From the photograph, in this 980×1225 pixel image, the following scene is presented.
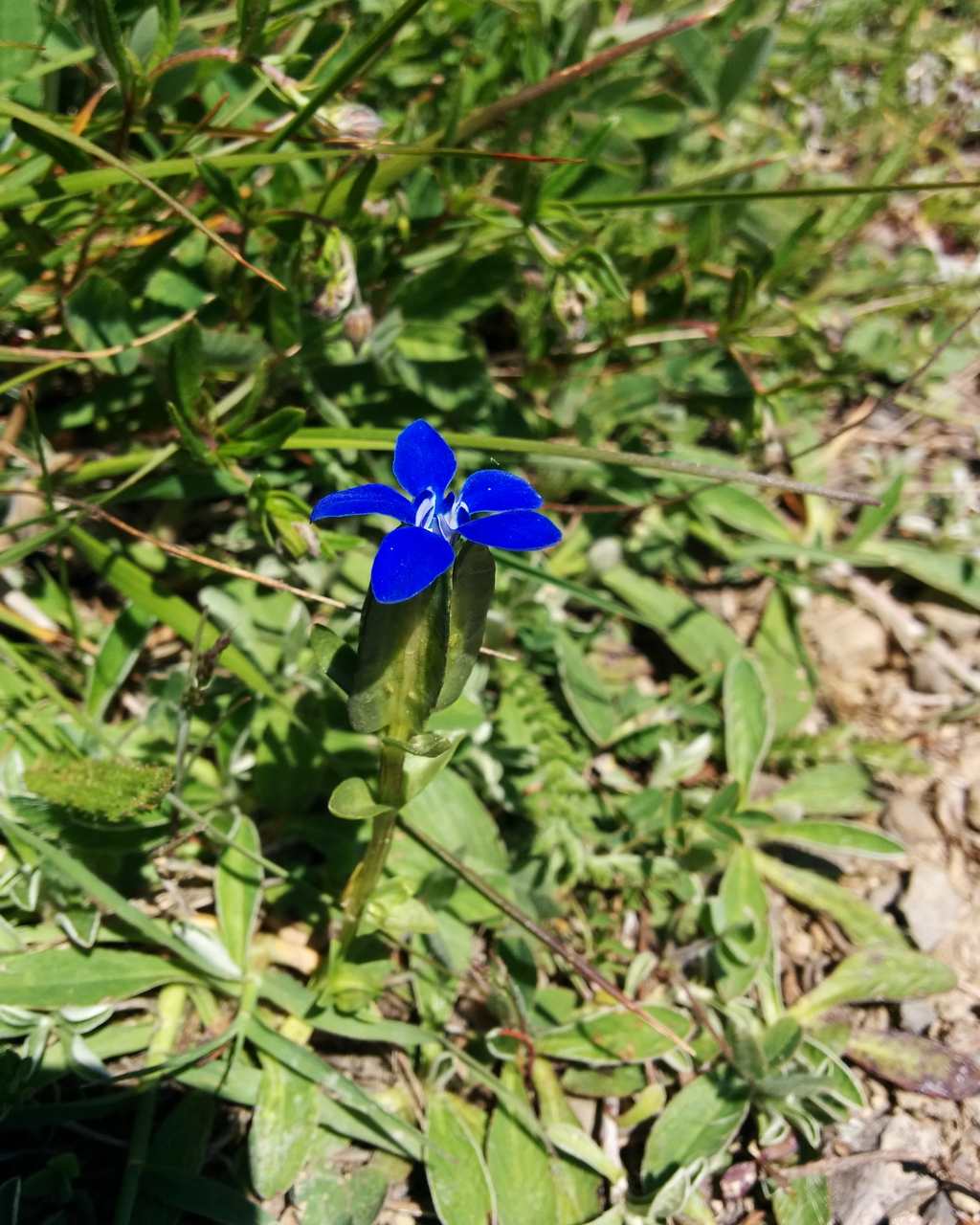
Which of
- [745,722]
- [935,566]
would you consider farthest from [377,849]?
[935,566]

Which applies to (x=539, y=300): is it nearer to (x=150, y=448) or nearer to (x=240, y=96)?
(x=240, y=96)

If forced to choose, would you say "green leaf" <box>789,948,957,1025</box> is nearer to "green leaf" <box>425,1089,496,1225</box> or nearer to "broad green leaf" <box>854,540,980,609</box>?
"green leaf" <box>425,1089,496,1225</box>

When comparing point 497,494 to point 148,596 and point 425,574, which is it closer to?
point 425,574

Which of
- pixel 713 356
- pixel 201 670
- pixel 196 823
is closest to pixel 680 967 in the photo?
pixel 196 823

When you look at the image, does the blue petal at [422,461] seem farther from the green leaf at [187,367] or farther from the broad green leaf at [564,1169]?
the broad green leaf at [564,1169]

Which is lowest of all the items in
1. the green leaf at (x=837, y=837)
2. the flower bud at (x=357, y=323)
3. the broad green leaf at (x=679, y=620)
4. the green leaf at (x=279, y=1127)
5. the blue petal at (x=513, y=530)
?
the green leaf at (x=837, y=837)

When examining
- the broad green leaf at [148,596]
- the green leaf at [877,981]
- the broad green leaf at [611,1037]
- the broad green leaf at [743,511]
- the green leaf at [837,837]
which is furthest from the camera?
the broad green leaf at [743,511]

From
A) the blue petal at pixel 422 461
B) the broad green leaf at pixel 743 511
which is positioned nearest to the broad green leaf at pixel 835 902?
the broad green leaf at pixel 743 511
